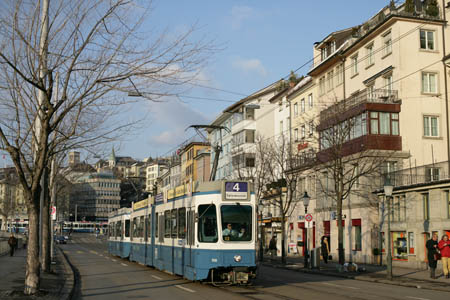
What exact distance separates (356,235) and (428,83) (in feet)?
36.4

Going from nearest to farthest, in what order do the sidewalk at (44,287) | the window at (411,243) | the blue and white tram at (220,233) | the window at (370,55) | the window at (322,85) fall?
the sidewalk at (44,287), the blue and white tram at (220,233), the window at (411,243), the window at (370,55), the window at (322,85)

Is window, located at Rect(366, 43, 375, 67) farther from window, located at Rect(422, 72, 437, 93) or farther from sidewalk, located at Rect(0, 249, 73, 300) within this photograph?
sidewalk, located at Rect(0, 249, 73, 300)

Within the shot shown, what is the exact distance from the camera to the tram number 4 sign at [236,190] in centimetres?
1752

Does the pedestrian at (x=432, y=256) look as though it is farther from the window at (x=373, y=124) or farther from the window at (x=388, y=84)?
the window at (x=388, y=84)

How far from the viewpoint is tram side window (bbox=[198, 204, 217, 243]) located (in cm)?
1748

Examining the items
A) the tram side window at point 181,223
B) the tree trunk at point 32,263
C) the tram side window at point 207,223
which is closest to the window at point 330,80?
the tram side window at point 181,223

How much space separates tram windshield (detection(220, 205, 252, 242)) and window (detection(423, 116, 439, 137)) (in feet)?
74.8

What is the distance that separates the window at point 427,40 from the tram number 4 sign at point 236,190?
24230 millimetres

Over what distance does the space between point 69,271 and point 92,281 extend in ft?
13.8

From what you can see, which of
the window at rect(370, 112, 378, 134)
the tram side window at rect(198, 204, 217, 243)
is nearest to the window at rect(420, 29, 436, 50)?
the window at rect(370, 112, 378, 134)

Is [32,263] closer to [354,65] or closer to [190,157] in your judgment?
[354,65]

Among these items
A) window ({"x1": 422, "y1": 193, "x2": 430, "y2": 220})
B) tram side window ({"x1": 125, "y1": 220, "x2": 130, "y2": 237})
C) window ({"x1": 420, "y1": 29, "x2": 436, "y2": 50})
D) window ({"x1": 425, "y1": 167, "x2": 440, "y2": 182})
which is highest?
window ({"x1": 420, "y1": 29, "x2": 436, "y2": 50})

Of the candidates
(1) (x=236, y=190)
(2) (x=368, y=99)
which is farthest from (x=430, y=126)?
(1) (x=236, y=190)

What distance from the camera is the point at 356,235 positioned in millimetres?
38812
